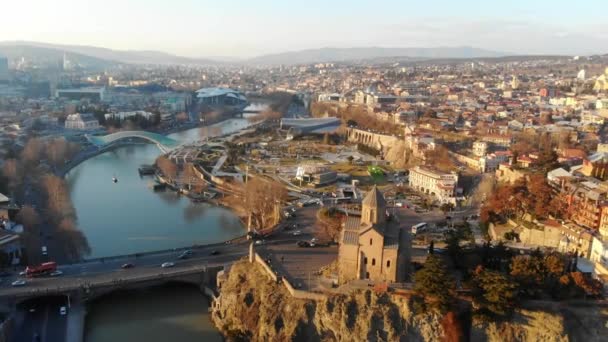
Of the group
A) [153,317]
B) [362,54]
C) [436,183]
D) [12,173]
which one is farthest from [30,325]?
[362,54]

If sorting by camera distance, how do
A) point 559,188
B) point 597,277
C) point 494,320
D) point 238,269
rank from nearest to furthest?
point 494,320 < point 597,277 < point 238,269 < point 559,188

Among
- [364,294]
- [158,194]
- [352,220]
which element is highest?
[352,220]

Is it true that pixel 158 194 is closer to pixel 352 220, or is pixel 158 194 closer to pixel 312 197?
pixel 312 197

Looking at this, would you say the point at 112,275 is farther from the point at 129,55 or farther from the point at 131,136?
the point at 129,55

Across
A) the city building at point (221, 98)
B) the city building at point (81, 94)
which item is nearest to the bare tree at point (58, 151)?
the city building at point (81, 94)

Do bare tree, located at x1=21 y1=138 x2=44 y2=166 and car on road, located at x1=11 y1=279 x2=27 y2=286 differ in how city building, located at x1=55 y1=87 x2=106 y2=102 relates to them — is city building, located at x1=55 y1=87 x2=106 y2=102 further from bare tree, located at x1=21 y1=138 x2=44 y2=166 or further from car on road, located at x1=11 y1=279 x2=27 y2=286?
car on road, located at x1=11 y1=279 x2=27 y2=286

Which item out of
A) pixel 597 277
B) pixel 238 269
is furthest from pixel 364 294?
pixel 597 277
